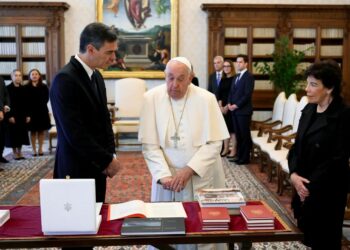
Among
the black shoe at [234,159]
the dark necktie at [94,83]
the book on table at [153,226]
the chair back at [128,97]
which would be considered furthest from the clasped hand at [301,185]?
the chair back at [128,97]

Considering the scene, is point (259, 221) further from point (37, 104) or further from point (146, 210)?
point (37, 104)

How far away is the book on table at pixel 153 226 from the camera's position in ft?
7.10

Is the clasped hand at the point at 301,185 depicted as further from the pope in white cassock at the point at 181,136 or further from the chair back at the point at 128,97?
the chair back at the point at 128,97

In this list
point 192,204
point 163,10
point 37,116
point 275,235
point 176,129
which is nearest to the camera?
point 275,235

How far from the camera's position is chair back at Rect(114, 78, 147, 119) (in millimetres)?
9930

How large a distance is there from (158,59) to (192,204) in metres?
8.24

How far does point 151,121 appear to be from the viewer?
3.28 metres

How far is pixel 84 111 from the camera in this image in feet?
9.38

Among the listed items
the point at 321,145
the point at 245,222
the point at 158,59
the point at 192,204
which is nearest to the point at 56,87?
the point at 192,204

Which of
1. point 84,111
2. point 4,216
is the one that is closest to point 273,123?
point 84,111

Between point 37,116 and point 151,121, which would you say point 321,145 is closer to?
point 151,121

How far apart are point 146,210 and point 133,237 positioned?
344 mm

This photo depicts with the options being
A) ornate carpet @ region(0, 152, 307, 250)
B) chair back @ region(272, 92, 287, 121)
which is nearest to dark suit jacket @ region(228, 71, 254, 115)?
chair back @ region(272, 92, 287, 121)

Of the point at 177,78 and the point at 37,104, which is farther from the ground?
the point at 177,78
